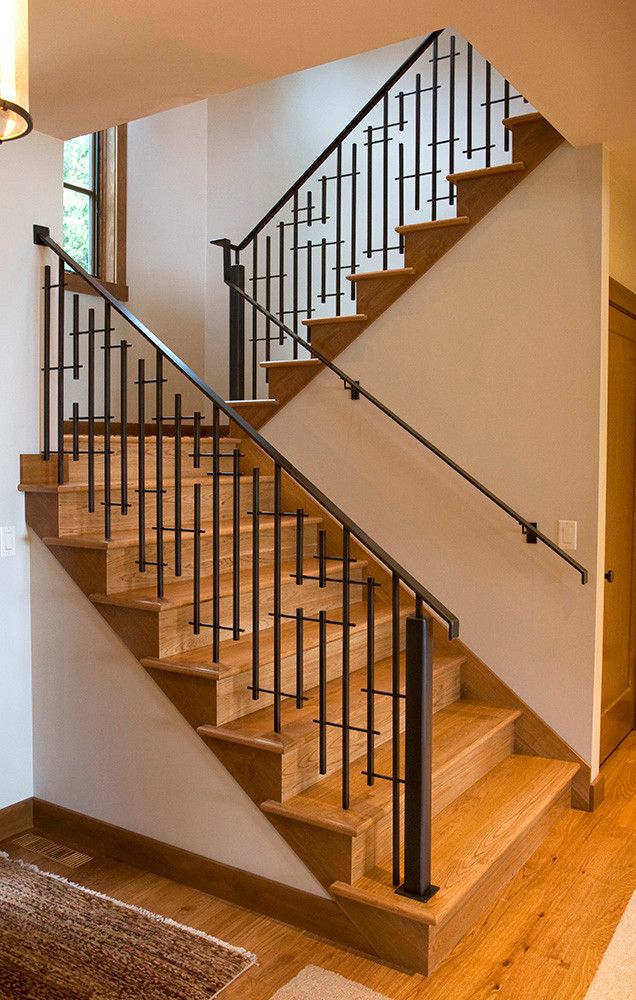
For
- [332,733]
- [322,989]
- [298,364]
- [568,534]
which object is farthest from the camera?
[298,364]

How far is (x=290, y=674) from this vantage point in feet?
10.3

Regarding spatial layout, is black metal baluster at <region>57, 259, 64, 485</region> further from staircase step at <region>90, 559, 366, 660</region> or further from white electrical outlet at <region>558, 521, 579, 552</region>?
white electrical outlet at <region>558, 521, 579, 552</region>

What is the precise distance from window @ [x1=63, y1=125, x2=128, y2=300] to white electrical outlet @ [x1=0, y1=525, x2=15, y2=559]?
2.60m

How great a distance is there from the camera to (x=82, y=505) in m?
3.30

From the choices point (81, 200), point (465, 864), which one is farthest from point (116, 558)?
point (81, 200)

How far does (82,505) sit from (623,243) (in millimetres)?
2611

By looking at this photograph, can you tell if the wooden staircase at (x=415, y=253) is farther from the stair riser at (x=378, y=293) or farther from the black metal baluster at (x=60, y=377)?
the black metal baluster at (x=60, y=377)

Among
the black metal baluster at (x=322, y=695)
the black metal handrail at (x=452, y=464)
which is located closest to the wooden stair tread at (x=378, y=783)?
the black metal baluster at (x=322, y=695)

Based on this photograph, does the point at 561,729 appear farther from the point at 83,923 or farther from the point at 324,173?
the point at 324,173

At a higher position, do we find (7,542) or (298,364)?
(298,364)

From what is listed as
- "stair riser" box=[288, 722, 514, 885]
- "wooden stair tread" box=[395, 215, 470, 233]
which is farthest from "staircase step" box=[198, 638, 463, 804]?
"wooden stair tread" box=[395, 215, 470, 233]

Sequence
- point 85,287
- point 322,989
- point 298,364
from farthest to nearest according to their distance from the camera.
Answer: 1. point 85,287
2. point 298,364
3. point 322,989

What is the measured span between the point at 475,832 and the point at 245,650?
1.02 metres

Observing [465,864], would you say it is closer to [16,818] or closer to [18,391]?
[16,818]
